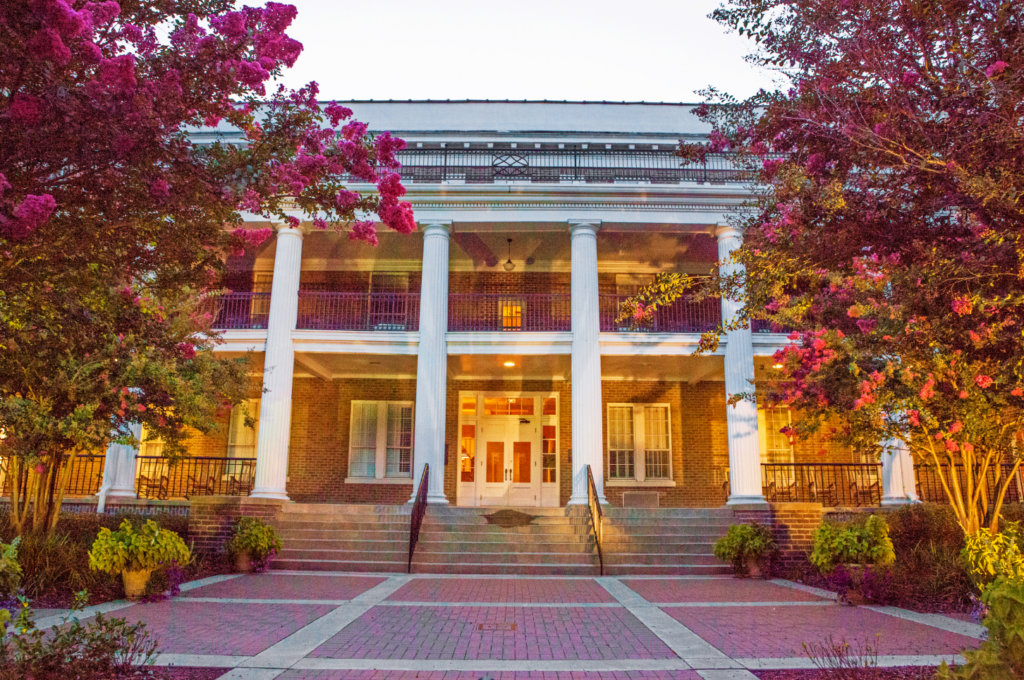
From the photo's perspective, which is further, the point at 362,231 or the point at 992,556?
the point at 992,556

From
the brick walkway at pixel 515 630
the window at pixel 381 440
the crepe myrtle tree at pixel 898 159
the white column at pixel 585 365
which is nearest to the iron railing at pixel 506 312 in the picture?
the white column at pixel 585 365

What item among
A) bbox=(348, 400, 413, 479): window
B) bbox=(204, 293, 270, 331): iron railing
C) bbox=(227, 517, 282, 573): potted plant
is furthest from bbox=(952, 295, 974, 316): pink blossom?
bbox=(348, 400, 413, 479): window

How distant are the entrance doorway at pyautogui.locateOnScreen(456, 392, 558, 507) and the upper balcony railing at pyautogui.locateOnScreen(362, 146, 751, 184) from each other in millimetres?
5579

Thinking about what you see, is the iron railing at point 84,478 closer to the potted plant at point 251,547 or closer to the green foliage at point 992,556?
the potted plant at point 251,547

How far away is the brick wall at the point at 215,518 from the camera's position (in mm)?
11766

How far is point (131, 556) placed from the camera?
7805mm

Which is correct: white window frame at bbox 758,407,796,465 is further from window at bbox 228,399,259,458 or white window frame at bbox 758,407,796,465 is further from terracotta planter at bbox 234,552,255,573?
window at bbox 228,399,259,458

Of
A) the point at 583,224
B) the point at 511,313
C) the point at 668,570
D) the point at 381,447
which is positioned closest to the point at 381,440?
the point at 381,447

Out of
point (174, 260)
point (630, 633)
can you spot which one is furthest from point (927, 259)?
point (174, 260)

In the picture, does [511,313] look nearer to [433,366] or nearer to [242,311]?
[433,366]

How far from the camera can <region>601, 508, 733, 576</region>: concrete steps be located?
11.1 m

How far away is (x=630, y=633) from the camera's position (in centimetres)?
623

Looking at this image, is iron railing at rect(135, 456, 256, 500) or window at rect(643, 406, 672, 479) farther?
window at rect(643, 406, 672, 479)

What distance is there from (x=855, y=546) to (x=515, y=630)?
476 cm
